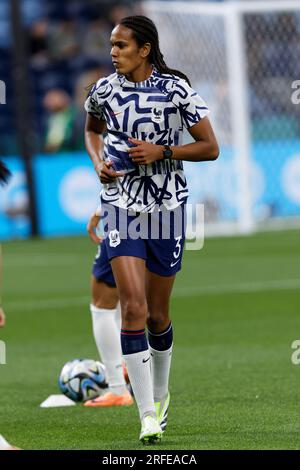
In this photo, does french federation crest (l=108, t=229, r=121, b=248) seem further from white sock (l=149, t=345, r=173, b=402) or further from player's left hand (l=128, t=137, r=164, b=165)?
white sock (l=149, t=345, r=173, b=402)

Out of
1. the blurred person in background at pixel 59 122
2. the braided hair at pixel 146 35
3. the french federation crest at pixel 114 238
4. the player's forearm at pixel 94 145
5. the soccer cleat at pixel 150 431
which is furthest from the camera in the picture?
the blurred person in background at pixel 59 122

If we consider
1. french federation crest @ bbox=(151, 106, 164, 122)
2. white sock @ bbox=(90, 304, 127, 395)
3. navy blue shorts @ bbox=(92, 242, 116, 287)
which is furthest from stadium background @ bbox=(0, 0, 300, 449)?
french federation crest @ bbox=(151, 106, 164, 122)

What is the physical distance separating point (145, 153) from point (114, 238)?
19.3 inches

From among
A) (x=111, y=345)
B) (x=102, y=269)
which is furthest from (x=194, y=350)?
(x=102, y=269)

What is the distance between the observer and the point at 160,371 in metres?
7.33

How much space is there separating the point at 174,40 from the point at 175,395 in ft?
46.3

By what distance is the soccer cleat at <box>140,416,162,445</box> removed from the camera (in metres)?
6.64

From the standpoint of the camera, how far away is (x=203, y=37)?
22.6 meters

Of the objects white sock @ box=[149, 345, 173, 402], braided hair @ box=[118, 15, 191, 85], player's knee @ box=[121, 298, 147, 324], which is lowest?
white sock @ box=[149, 345, 173, 402]

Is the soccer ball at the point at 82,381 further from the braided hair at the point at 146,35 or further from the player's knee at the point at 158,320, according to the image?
the braided hair at the point at 146,35

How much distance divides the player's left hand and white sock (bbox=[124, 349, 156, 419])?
1.01 meters

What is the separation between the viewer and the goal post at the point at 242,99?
72.8ft

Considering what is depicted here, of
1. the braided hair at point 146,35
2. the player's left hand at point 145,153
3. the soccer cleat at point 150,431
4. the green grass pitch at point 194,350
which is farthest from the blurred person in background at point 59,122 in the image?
the soccer cleat at point 150,431

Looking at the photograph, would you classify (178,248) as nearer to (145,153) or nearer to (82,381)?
(145,153)
